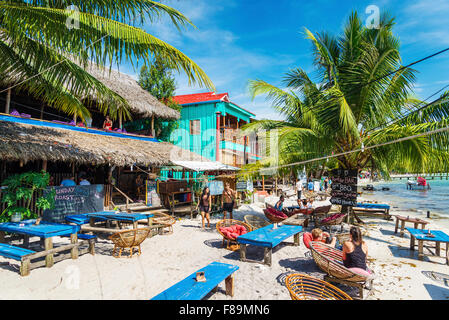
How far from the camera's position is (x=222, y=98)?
17750mm

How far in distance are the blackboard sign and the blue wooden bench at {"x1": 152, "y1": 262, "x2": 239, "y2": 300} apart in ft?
18.3

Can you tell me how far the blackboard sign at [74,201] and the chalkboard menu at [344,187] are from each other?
27.3 ft

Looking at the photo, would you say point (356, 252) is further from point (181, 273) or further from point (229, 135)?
point (229, 135)

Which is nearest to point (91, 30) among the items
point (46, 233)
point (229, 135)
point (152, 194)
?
point (46, 233)

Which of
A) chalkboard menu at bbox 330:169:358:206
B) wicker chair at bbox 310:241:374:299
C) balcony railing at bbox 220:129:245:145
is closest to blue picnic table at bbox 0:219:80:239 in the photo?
wicker chair at bbox 310:241:374:299

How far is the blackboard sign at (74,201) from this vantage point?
761 centimetres

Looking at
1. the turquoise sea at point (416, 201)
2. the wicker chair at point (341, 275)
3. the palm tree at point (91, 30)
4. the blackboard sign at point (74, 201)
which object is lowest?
the turquoise sea at point (416, 201)

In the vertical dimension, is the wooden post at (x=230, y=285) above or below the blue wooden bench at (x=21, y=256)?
below

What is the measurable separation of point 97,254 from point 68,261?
64cm

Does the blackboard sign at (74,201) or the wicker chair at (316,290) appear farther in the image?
the blackboard sign at (74,201)

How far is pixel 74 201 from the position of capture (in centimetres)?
812

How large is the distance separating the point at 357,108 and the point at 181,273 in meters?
7.33

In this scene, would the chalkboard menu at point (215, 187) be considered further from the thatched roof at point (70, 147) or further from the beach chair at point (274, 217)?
the beach chair at point (274, 217)

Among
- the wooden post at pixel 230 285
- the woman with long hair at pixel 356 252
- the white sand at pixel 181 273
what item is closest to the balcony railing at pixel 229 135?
the white sand at pixel 181 273
